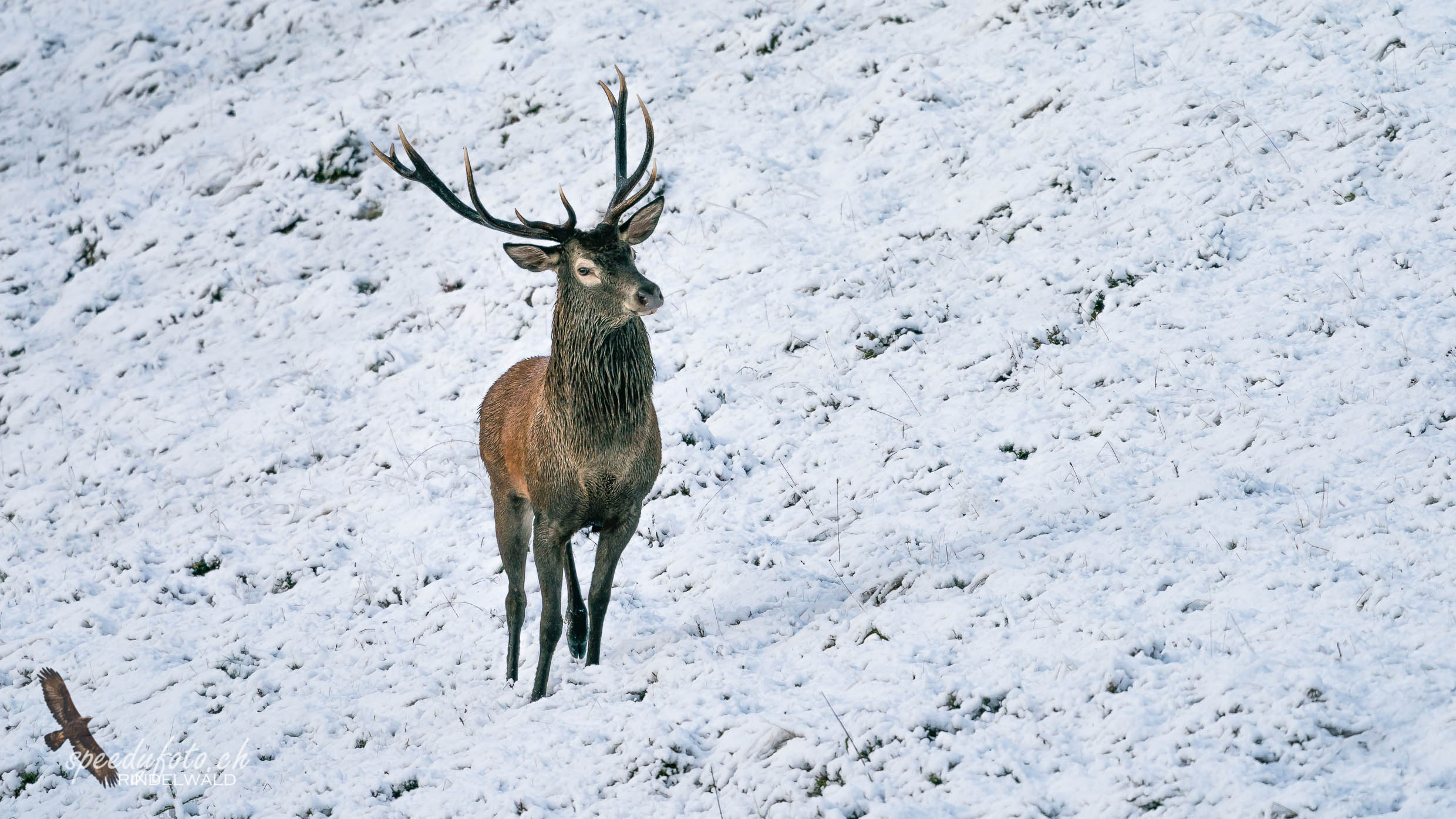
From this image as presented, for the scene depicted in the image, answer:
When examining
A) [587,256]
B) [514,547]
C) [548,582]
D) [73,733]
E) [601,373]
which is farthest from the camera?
[514,547]

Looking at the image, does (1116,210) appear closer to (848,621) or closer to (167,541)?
(848,621)

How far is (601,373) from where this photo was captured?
5.74 m

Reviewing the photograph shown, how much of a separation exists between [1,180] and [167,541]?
8.37 metres

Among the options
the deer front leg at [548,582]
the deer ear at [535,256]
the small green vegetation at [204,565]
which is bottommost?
the small green vegetation at [204,565]

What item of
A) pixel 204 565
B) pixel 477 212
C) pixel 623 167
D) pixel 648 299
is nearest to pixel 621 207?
pixel 623 167

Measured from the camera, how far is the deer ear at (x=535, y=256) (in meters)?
5.78

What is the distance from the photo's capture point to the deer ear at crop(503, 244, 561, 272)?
228 inches

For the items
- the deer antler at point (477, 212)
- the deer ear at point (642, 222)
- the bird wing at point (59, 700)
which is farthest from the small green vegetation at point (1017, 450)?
the bird wing at point (59, 700)

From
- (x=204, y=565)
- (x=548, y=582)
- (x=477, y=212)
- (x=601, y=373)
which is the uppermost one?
(x=477, y=212)

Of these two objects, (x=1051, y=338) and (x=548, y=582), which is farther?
(x=1051, y=338)

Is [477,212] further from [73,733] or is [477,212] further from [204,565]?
[204,565]

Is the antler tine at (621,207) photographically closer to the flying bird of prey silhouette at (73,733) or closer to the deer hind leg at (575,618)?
the deer hind leg at (575,618)

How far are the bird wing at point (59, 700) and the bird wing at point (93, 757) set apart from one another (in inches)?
5.2

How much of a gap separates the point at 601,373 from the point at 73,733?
396cm
